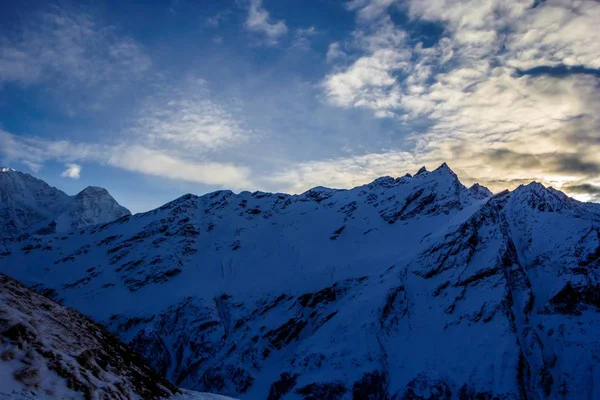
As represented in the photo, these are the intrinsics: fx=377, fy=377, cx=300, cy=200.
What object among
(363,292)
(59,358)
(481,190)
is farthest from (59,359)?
(481,190)

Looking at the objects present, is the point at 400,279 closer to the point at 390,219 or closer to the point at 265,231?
the point at 390,219

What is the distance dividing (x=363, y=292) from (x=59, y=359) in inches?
2963

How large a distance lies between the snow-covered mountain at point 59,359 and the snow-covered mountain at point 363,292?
52.7 m

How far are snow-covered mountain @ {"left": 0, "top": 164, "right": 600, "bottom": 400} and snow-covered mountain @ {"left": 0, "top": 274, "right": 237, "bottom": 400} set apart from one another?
2073 inches

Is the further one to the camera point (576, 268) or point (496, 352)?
point (576, 268)

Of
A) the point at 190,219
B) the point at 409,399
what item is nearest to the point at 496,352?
the point at 409,399

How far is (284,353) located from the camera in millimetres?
82812

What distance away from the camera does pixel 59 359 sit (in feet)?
37.6

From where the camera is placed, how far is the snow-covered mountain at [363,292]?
6172 centimetres

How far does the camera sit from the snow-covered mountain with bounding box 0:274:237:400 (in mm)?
10156

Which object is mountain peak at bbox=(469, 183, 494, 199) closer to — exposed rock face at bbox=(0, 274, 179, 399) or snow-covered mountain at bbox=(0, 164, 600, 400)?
snow-covered mountain at bbox=(0, 164, 600, 400)

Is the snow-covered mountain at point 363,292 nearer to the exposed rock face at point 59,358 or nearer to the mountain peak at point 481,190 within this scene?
the mountain peak at point 481,190

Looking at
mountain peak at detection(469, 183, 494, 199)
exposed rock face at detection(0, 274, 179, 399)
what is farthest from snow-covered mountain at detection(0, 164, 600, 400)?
exposed rock face at detection(0, 274, 179, 399)

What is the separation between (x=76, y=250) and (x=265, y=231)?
242 feet
